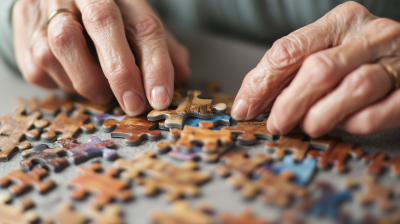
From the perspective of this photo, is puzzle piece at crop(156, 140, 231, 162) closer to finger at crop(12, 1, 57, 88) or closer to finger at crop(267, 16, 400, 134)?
finger at crop(267, 16, 400, 134)

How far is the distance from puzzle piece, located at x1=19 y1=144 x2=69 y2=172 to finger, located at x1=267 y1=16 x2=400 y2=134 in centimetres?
81

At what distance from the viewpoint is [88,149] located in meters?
1.19

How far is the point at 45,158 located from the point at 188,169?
58cm

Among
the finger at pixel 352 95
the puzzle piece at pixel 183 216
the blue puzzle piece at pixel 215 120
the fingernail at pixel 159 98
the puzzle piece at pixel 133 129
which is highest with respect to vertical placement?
the finger at pixel 352 95

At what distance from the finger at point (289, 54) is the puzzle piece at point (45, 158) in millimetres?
728

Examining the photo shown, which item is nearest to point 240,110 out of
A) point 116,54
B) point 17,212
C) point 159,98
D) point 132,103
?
point 159,98

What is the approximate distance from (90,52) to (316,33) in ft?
3.56

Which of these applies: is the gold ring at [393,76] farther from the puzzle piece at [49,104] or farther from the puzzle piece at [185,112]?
the puzzle piece at [49,104]

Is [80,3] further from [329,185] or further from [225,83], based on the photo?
[329,185]

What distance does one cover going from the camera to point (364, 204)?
0.86 metres

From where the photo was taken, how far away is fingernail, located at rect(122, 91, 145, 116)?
4.48 ft

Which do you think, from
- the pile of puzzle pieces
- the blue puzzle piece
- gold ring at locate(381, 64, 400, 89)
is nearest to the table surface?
the pile of puzzle pieces

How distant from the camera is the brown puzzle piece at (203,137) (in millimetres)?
1097

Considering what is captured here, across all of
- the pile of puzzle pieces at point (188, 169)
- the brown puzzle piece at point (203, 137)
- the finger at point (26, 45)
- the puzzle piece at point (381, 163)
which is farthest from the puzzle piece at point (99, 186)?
the finger at point (26, 45)
